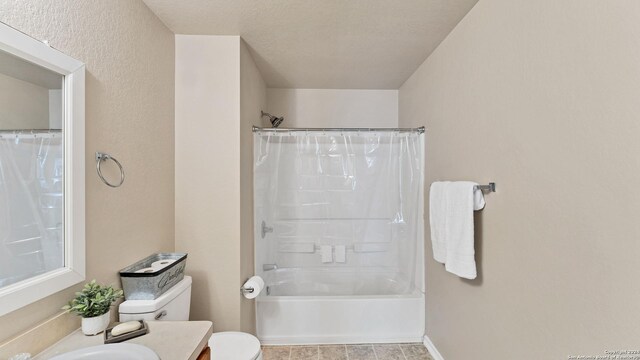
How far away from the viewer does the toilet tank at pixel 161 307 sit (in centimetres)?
125

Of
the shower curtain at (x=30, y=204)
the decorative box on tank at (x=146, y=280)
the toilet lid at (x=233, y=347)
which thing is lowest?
the toilet lid at (x=233, y=347)

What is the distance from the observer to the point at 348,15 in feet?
5.38

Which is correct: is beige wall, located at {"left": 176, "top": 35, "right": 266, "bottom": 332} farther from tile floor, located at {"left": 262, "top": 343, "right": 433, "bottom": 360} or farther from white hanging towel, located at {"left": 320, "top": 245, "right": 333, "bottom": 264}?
white hanging towel, located at {"left": 320, "top": 245, "right": 333, "bottom": 264}

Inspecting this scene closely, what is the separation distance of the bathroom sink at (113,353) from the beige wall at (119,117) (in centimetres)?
21

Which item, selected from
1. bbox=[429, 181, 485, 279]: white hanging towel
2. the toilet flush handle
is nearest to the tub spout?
the toilet flush handle

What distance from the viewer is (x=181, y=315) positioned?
1489mm

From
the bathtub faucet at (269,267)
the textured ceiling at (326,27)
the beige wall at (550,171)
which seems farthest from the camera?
the bathtub faucet at (269,267)

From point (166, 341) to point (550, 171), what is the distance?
5.11 ft

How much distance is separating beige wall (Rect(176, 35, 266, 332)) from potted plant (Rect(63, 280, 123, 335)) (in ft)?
2.53

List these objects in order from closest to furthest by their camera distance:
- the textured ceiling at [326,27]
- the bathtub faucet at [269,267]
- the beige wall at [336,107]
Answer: the textured ceiling at [326,27] → the bathtub faucet at [269,267] → the beige wall at [336,107]

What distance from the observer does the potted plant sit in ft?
3.33

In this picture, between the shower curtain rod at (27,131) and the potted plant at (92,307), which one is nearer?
the shower curtain rod at (27,131)

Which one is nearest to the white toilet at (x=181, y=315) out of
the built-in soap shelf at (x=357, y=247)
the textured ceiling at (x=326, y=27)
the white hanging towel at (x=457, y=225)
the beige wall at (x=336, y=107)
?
the built-in soap shelf at (x=357, y=247)

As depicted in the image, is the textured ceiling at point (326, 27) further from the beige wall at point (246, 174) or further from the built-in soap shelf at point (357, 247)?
the built-in soap shelf at point (357, 247)
